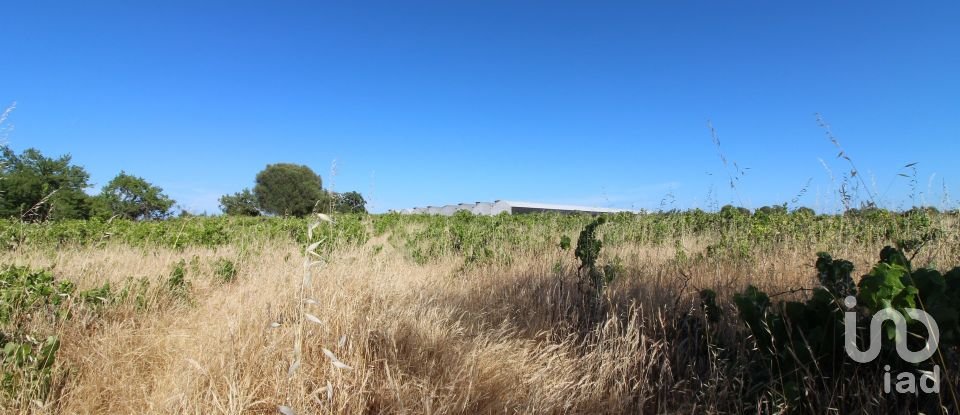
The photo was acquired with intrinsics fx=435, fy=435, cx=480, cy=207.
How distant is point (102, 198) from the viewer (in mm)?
16250

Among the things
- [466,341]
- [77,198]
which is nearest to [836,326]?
[466,341]

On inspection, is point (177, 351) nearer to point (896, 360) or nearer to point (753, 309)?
point (753, 309)

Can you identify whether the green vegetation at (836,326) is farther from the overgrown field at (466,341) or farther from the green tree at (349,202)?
the green tree at (349,202)

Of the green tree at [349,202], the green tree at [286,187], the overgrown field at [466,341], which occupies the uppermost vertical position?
the green tree at [286,187]

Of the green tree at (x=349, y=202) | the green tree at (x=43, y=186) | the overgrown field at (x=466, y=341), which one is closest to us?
the overgrown field at (x=466, y=341)

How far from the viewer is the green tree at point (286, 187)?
29267 millimetres

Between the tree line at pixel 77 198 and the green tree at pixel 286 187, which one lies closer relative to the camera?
the tree line at pixel 77 198

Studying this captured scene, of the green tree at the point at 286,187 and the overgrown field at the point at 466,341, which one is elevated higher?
the green tree at the point at 286,187

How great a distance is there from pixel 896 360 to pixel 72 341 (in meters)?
3.95

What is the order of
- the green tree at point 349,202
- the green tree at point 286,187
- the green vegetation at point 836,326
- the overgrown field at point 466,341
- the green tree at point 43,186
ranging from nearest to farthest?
the green vegetation at point 836,326, the overgrown field at point 466,341, the green tree at point 349,202, the green tree at point 43,186, the green tree at point 286,187

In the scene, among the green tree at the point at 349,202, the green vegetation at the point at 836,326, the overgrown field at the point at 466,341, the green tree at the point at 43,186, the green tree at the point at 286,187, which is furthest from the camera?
the green tree at the point at 286,187

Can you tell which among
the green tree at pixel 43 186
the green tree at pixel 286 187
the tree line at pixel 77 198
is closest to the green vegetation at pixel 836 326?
the tree line at pixel 77 198

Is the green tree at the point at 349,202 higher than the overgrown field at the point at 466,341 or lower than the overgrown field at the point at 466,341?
higher

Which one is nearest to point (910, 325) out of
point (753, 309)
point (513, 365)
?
point (753, 309)
